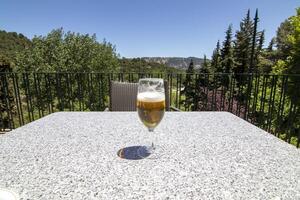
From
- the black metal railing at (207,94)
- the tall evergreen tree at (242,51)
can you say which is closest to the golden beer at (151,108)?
the black metal railing at (207,94)

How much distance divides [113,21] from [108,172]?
28074mm

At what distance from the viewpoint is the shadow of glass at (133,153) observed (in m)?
0.75

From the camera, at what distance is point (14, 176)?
24.5 inches

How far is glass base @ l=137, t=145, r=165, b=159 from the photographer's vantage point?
761mm

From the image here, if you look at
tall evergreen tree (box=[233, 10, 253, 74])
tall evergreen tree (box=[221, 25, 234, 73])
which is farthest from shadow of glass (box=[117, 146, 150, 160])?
tall evergreen tree (box=[233, 10, 253, 74])

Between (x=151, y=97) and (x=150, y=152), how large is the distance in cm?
21

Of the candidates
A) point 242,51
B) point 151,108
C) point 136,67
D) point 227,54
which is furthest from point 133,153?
point 136,67

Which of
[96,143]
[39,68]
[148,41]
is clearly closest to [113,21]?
[148,41]

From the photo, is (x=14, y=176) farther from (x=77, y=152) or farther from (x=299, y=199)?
(x=299, y=199)

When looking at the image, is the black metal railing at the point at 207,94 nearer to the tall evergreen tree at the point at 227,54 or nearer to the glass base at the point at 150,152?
the glass base at the point at 150,152

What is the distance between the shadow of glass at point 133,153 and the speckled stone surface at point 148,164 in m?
0.02

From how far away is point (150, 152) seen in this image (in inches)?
31.3

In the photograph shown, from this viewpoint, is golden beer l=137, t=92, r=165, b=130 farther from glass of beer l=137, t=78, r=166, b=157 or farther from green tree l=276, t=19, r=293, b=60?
green tree l=276, t=19, r=293, b=60

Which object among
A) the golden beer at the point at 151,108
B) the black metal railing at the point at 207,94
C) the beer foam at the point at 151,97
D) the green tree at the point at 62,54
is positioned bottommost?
the black metal railing at the point at 207,94
